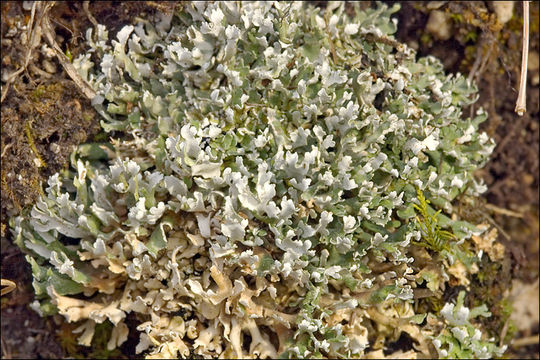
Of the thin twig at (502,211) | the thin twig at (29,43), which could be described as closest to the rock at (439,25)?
the thin twig at (502,211)

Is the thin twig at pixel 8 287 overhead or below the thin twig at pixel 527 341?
below

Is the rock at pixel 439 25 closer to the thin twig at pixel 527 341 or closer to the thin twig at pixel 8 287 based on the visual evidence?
the thin twig at pixel 527 341

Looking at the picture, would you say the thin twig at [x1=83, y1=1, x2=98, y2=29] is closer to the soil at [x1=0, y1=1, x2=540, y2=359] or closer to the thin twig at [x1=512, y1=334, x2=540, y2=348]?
the soil at [x1=0, y1=1, x2=540, y2=359]

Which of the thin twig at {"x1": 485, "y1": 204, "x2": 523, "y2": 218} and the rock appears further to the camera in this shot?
the thin twig at {"x1": 485, "y1": 204, "x2": 523, "y2": 218}

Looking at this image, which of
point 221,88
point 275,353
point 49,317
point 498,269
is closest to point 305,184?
point 221,88

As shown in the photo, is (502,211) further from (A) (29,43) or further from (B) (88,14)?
(A) (29,43)

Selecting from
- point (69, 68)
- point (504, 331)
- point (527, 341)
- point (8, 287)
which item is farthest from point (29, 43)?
point (527, 341)

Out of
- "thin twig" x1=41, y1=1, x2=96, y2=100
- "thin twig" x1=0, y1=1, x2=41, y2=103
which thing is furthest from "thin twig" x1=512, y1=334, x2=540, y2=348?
"thin twig" x1=0, y1=1, x2=41, y2=103
